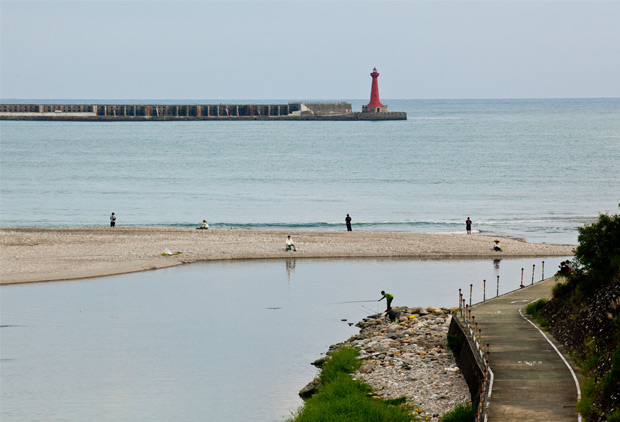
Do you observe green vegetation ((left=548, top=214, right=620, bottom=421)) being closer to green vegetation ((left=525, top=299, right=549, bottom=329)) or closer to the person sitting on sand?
green vegetation ((left=525, top=299, right=549, bottom=329))

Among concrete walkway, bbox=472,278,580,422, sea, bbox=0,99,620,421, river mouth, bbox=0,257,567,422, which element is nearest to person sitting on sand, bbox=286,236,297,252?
river mouth, bbox=0,257,567,422

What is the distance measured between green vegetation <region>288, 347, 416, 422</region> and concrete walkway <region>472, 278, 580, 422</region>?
87.7 inches

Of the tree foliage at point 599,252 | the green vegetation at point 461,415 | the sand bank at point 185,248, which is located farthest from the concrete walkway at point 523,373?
the sand bank at point 185,248

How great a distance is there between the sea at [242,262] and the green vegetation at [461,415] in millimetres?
4260

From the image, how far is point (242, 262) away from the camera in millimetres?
40781

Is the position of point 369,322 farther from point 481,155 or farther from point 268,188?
point 481,155

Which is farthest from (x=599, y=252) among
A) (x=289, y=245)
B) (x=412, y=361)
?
(x=289, y=245)

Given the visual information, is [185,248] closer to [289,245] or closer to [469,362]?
[289,245]

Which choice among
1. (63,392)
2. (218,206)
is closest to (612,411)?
(63,392)

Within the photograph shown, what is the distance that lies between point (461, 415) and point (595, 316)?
4575mm

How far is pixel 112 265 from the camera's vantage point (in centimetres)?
3903

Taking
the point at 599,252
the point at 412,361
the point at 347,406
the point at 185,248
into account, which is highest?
the point at 599,252

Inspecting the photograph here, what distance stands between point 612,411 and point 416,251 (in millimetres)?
28036

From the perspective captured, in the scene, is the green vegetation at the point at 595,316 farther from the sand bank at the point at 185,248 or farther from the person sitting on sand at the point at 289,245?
the person sitting on sand at the point at 289,245
